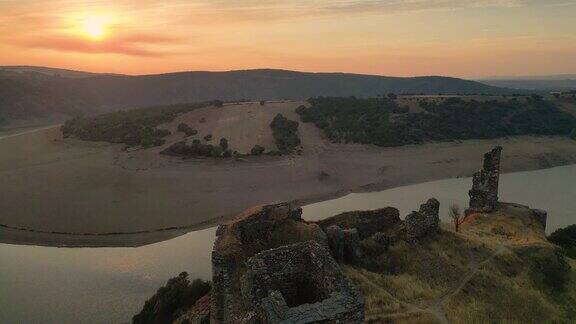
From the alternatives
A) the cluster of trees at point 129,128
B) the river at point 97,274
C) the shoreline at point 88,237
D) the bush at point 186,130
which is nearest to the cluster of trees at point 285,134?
the bush at point 186,130

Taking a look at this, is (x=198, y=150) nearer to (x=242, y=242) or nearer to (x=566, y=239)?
(x=566, y=239)

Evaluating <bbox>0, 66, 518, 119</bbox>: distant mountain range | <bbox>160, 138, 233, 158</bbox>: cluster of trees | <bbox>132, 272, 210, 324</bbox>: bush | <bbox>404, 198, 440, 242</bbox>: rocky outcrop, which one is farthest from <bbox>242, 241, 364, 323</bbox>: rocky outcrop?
<bbox>0, 66, 518, 119</bbox>: distant mountain range

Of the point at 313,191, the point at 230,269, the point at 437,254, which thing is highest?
the point at 230,269

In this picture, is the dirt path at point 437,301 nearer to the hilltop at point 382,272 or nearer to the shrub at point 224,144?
the hilltop at point 382,272

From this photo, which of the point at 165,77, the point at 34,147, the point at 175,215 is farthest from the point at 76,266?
the point at 165,77

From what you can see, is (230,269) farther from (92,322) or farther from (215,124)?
(215,124)

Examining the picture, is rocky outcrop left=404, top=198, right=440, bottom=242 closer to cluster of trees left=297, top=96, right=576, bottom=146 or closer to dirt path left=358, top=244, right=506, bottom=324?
dirt path left=358, top=244, right=506, bottom=324
